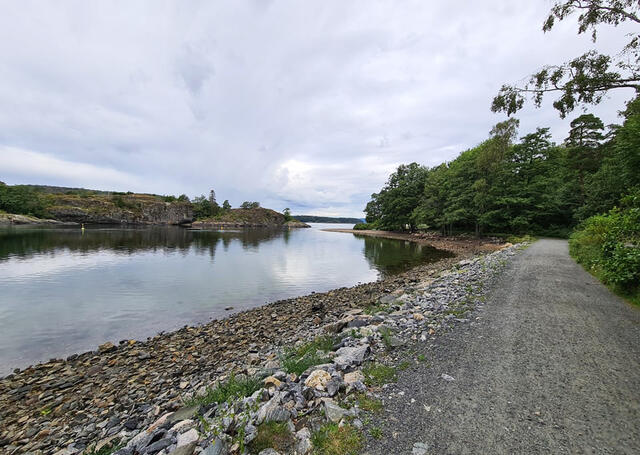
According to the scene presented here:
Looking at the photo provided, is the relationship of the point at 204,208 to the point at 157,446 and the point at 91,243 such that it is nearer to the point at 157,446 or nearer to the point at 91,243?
the point at 91,243

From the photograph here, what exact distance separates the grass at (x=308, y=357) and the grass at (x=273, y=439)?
147 cm

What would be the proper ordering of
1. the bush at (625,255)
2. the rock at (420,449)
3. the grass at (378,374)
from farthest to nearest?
the bush at (625,255)
the grass at (378,374)
the rock at (420,449)

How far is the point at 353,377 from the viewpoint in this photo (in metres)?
3.98

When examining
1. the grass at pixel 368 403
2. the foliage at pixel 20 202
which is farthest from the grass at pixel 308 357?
the foliage at pixel 20 202

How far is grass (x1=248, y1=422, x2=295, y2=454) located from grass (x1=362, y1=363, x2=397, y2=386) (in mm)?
1507

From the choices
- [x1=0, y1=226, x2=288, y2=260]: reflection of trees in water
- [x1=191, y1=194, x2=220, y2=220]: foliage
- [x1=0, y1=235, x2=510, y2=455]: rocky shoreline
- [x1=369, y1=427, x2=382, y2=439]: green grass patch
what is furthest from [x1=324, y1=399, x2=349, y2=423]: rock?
[x1=191, y1=194, x2=220, y2=220]: foliage

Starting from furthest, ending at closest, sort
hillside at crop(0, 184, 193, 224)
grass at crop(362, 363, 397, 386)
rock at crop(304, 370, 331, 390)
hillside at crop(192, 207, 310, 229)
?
hillside at crop(192, 207, 310, 229) < hillside at crop(0, 184, 193, 224) < grass at crop(362, 363, 397, 386) < rock at crop(304, 370, 331, 390)

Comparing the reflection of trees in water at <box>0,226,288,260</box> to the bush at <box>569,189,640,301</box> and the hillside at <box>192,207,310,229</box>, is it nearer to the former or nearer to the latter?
the bush at <box>569,189,640,301</box>

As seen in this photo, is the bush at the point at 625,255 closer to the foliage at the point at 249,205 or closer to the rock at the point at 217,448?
the rock at the point at 217,448

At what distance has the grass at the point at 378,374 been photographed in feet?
13.0

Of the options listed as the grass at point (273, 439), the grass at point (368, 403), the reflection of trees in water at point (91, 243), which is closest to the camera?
the grass at point (273, 439)

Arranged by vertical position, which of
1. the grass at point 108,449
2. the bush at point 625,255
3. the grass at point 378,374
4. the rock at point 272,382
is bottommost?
the grass at point 108,449

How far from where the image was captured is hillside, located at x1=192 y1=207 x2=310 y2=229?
454 feet

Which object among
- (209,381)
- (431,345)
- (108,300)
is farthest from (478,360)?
(108,300)
